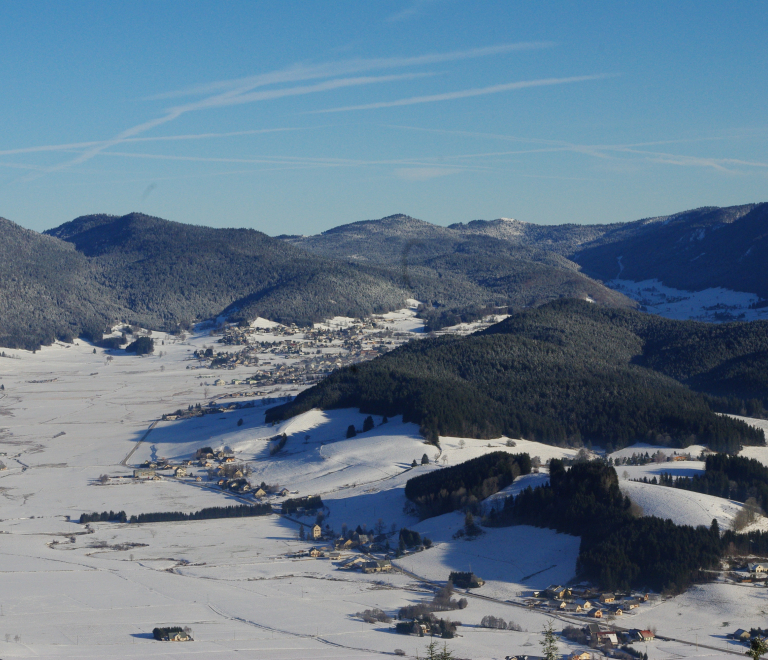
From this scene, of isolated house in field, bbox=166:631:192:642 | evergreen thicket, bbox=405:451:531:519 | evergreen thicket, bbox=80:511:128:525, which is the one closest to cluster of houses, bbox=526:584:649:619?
evergreen thicket, bbox=405:451:531:519

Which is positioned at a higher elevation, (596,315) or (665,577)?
(596,315)

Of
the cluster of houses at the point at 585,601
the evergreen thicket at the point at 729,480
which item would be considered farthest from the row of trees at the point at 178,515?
the evergreen thicket at the point at 729,480

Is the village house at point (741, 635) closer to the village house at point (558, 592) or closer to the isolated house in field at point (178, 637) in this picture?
the village house at point (558, 592)

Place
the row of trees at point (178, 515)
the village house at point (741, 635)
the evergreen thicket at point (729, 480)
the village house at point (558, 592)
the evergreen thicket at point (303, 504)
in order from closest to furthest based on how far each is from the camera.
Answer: the village house at point (741, 635), the village house at point (558, 592), the evergreen thicket at point (729, 480), the row of trees at point (178, 515), the evergreen thicket at point (303, 504)

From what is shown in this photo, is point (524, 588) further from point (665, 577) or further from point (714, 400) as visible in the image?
point (714, 400)

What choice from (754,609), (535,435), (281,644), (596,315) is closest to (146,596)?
(281,644)

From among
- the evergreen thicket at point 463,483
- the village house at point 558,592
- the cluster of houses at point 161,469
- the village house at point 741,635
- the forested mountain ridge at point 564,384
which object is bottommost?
the village house at point 741,635
